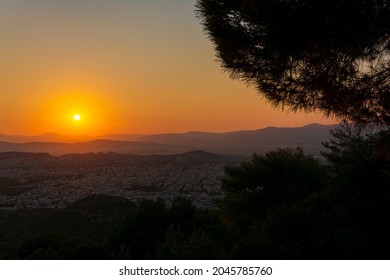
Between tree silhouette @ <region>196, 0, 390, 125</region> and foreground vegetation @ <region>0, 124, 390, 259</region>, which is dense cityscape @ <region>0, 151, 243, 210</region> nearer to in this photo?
foreground vegetation @ <region>0, 124, 390, 259</region>

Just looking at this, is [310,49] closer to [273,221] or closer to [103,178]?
[273,221]

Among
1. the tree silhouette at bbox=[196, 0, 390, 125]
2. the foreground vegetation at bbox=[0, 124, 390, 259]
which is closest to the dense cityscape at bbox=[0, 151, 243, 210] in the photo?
the foreground vegetation at bbox=[0, 124, 390, 259]

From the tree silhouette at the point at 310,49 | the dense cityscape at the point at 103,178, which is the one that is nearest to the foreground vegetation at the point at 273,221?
the tree silhouette at the point at 310,49

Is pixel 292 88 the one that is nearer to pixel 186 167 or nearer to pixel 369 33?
pixel 369 33

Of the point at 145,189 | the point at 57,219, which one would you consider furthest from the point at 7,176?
the point at 57,219

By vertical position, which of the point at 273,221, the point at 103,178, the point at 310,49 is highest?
the point at 310,49

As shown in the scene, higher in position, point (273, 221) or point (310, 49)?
point (310, 49)

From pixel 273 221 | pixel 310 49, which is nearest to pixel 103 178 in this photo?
pixel 273 221

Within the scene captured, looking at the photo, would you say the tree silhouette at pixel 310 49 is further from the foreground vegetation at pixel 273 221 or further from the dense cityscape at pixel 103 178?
the dense cityscape at pixel 103 178
